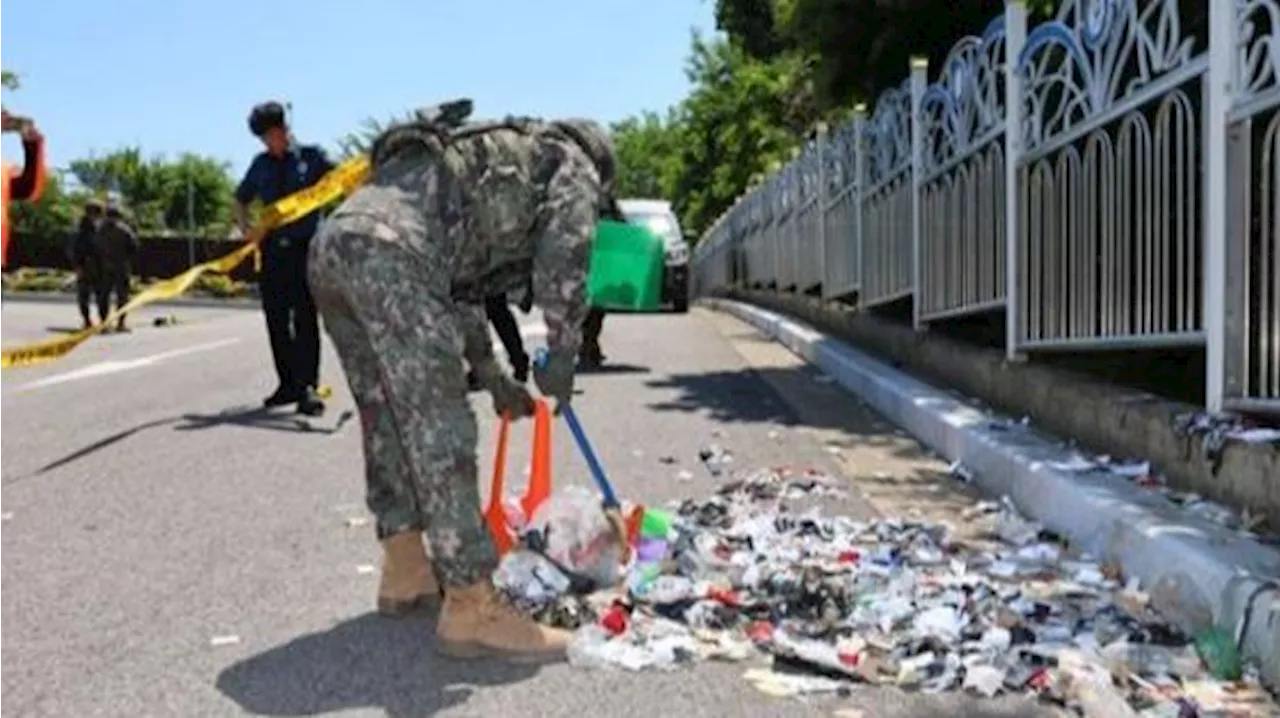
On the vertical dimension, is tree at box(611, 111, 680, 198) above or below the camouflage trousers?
above

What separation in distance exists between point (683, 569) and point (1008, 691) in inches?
57.5

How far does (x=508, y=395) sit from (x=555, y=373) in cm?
51

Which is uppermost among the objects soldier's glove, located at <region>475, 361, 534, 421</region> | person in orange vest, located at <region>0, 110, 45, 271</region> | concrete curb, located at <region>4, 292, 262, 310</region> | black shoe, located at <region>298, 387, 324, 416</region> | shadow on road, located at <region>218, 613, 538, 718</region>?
person in orange vest, located at <region>0, 110, 45, 271</region>

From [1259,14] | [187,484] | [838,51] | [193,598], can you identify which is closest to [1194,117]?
[1259,14]

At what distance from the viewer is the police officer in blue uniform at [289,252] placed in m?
9.34

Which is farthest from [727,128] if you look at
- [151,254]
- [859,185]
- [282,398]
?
[282,398]

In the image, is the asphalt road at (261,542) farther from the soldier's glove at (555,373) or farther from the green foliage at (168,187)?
the green foliage at (168,187)

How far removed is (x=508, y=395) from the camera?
4863 millimetres

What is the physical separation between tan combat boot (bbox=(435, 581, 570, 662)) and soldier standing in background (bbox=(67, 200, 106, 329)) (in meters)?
18.2

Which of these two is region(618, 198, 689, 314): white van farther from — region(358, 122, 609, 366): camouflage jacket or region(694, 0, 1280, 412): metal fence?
region(358, 122, 609, 366): camouflage jacket

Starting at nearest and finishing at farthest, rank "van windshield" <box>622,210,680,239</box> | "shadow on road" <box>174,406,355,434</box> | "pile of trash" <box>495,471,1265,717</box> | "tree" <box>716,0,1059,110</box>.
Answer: "pile of trash" <box>495,471,1265,717</box>
"shadow on road" <box>174,406,355,434</box>
"tree" <box>716,0,1059,110</box>
"van windshield" <box>622,210,680,239</box>

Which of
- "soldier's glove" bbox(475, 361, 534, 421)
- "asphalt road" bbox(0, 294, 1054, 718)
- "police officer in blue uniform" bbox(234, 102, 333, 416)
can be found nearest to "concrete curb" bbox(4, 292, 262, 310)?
"asphalt road" bbox(0, 294, 1054, 718)

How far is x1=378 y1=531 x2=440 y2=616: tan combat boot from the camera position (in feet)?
15.4

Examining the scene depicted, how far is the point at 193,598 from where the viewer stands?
5.00 metres
